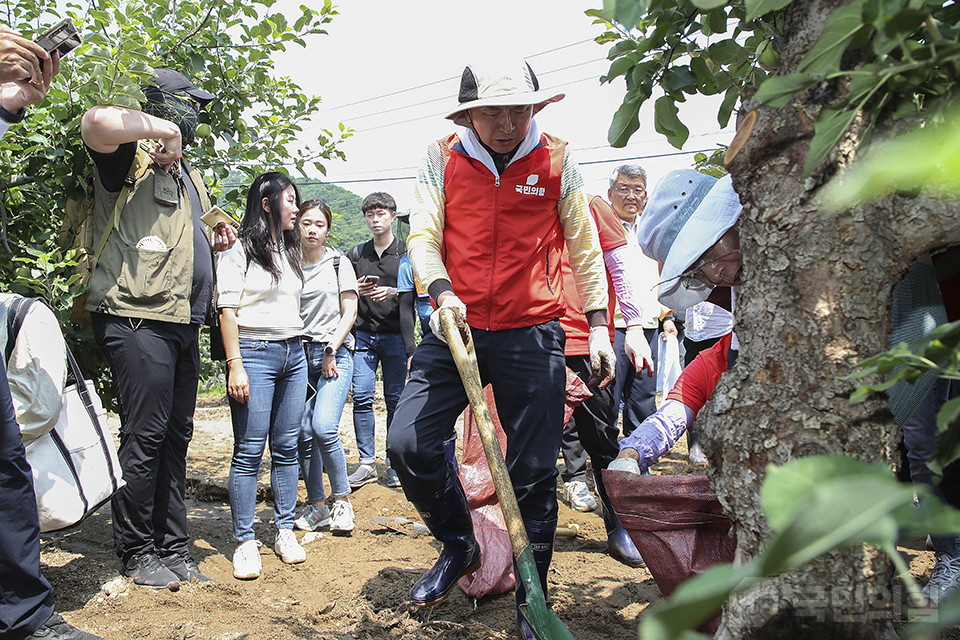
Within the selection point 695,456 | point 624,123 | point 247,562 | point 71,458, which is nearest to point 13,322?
point 71,458

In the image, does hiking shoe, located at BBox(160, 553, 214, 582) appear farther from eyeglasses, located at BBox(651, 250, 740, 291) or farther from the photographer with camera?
eyeglasses, located at BBox(651, 250, 740, 291)

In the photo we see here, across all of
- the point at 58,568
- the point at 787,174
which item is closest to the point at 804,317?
the point at 787,174

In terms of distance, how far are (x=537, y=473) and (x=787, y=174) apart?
4.80 feet

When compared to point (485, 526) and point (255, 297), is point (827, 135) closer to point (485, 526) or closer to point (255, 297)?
point (485, 526)

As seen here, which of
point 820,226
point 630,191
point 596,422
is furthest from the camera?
point 630,191

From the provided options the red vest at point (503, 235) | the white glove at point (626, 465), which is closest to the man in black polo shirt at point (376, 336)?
the red vest at point (503, 235)

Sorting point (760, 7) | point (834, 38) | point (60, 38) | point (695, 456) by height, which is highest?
point (60, 38)

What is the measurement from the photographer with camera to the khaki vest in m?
0.68

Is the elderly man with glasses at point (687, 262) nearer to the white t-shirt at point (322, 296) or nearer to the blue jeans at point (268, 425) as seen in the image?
the blue jeans at point (268, 425)

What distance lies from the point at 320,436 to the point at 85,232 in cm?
162

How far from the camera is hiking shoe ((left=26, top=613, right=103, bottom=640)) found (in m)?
2.00

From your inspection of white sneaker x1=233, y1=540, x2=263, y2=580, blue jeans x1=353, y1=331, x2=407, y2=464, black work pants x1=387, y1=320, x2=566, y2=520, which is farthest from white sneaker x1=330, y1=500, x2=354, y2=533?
black work pants x1=387, y1=320, x2=566, y2=520

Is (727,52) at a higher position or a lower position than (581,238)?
higher

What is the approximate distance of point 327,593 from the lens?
9.16 feet
